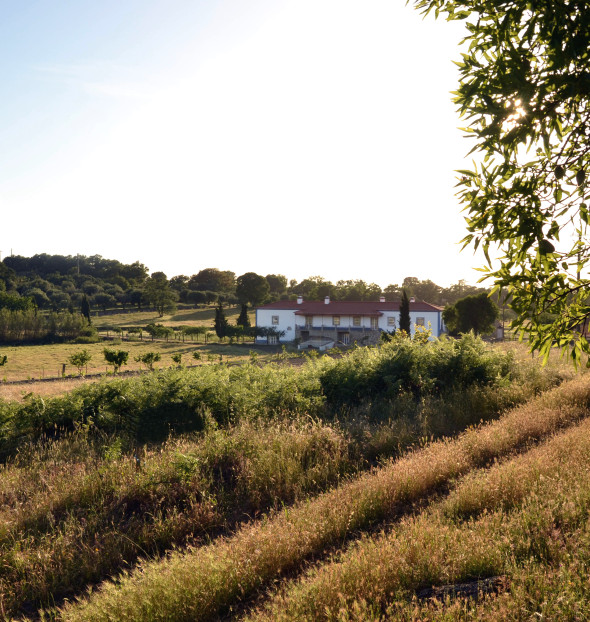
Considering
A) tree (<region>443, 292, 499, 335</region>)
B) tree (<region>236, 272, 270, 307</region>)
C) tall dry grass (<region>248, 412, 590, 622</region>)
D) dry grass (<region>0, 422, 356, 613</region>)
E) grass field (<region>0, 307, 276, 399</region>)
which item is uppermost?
tree (<region>236, 272, 270, 307</region>)

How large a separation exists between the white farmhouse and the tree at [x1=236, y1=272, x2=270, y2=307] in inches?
1038

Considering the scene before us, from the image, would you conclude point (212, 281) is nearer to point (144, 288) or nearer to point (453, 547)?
point (144, 288)

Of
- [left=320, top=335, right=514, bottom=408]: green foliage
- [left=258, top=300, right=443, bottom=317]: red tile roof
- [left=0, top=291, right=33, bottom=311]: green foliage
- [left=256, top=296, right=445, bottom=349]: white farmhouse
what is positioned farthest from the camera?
[left=0, top=291, right=33, bottom=311]: green foliage

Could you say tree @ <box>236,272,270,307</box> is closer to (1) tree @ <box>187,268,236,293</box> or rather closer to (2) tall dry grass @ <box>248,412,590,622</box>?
(1) tree @ <box>187,268,236,293</box>

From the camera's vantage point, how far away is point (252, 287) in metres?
84.2

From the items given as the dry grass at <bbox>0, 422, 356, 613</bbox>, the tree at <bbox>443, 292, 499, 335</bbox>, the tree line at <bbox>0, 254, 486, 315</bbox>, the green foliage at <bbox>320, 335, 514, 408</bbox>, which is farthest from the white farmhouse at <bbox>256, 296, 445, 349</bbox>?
the dry grass at <bbox>0, 422, 356, 613</bbox>

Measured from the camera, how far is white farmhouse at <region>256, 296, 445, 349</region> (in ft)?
171

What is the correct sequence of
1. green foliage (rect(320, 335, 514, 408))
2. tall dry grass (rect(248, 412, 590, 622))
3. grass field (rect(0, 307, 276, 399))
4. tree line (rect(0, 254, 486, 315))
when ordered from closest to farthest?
tall dry grass (rect(248, 412, 590, 622)) → green foliage (rect(320, 335, 514, 408)) → grass field (rect(0, 307, 276, 399)) → tree line (rect(0, 254, 486, 315))

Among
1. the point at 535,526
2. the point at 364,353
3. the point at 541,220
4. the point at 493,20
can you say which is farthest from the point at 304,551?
the point at 364,353

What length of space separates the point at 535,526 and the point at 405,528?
871 millimetres

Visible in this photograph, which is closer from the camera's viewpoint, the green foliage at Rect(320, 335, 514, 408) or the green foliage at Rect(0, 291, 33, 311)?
the green foliage at Rect(320, 335, 514, 408)

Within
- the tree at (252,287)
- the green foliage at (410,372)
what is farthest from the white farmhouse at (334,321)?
the green foliage at (410,372)

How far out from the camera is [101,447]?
257 inches

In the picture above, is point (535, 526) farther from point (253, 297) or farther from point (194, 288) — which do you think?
point (194, 288)
